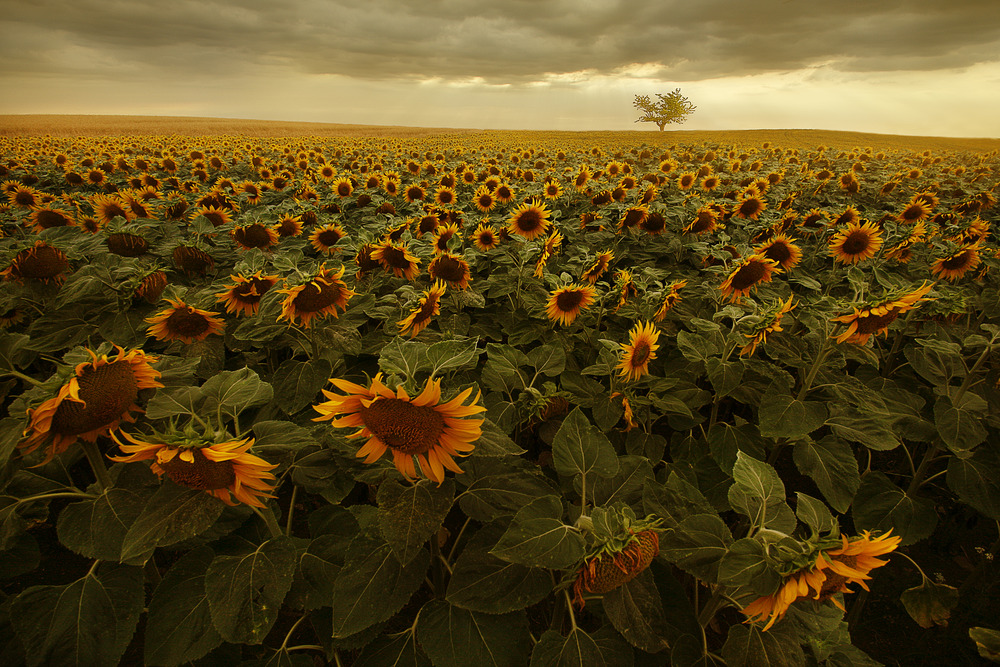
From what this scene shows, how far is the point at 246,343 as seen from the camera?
2.66 meters

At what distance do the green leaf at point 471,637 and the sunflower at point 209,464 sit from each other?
0.74m

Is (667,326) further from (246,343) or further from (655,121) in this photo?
(655,121)

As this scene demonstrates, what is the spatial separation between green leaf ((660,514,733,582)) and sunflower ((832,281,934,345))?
1322mm

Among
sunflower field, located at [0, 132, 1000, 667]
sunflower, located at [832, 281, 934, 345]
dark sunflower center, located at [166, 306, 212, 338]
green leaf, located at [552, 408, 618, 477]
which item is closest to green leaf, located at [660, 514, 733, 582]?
sunflower field, located at [0, 132, 1000, 667]

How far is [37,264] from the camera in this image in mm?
2877

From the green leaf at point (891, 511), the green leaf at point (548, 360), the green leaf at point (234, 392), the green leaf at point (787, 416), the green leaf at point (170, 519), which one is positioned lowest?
the green leaf at point (891, 511)

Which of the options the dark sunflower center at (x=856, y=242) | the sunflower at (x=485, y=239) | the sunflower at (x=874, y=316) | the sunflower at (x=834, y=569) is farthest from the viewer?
the sunflower at (x=485, y=239)

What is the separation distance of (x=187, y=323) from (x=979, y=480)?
4.55 metres

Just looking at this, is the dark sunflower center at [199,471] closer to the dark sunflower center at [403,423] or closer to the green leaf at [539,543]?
the dark sunflower center at [403,423]

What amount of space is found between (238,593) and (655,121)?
66266mm

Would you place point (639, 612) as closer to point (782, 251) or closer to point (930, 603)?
point (930, 603)

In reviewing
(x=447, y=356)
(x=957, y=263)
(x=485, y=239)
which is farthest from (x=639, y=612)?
(x=957, y=263)

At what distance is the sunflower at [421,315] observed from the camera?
8.61 ft

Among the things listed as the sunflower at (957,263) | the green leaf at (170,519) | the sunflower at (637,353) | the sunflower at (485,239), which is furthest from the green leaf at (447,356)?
the sunflower at (957,263)
